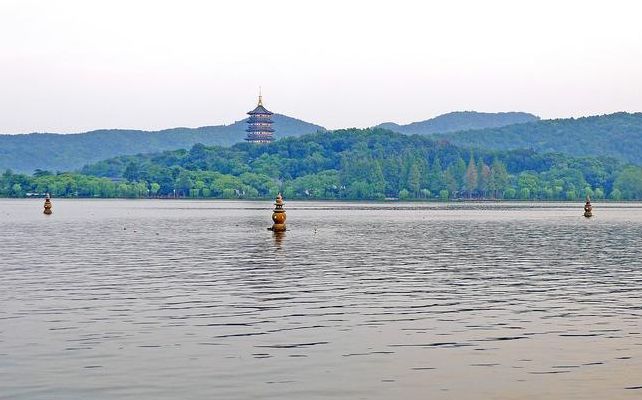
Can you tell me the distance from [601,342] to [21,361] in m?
12.9

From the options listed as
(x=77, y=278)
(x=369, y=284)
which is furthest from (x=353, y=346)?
(x=77, y=278)

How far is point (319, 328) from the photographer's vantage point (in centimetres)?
2483

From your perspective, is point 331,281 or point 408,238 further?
point 408,238

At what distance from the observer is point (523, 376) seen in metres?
18.8

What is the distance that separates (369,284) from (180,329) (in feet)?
43.4

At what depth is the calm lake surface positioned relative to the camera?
18.0 meters

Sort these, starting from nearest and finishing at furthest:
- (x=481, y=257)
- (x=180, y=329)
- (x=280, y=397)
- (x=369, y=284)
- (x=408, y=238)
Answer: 1. (x=280, y=397)
2. (x=180, y=329)
3. (x=369, y=284)
4. (x=481, y=257)
5. (x=408, y=238)

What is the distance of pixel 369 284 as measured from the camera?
3656 cm

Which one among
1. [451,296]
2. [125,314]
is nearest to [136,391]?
[125,314]

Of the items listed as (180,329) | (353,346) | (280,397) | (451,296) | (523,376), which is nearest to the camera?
(280,397)

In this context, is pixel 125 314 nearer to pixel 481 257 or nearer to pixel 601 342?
pixel 601 342

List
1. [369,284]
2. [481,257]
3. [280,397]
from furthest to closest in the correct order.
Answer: [481,257] < [369,284] < [280,397]

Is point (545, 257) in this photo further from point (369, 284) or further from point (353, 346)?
point (353, 346)

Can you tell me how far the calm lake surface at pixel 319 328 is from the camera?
18.0m
